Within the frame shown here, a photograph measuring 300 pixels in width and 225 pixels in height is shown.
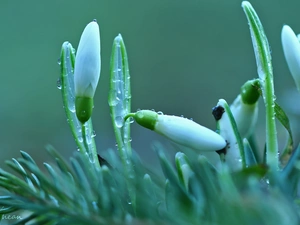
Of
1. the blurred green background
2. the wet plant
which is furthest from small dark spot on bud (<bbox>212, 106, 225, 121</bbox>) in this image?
the blurred green background

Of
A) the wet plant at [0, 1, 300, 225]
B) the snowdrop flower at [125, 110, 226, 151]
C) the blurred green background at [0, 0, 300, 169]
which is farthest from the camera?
the blurred green background at [0, 0, 300, 169]

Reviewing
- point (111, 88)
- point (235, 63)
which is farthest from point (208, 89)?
point (111, 88)

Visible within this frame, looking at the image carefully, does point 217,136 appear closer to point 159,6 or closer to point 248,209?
point 248,209

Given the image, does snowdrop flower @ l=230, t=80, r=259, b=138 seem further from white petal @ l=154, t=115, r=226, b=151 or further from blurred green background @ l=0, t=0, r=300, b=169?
blurred green background @ l=0, t=0, r=300, b=169

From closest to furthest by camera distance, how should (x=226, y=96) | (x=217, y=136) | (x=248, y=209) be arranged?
(x=248, y=209) → (x=217, y=136) → (x=226, y=96)

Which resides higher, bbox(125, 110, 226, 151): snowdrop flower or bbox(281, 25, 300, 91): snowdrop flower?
bbox(281, 25, 300, 91): snowdrop flower

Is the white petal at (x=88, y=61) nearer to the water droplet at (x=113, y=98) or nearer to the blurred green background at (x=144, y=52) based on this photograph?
the water droplet at (x=113, y=98)

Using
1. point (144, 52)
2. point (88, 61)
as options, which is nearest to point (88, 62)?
point (88, 61)
